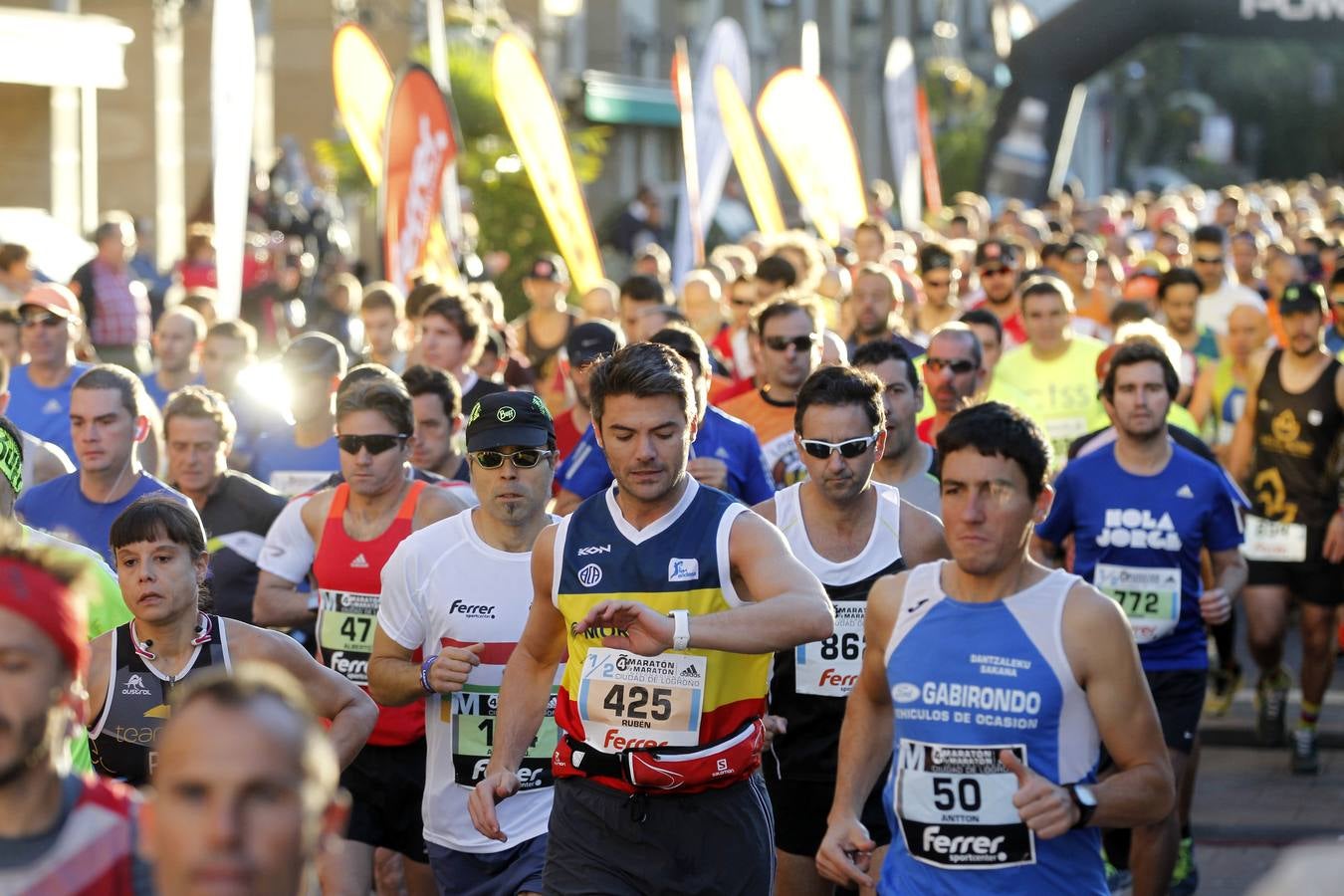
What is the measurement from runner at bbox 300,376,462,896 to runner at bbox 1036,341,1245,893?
2.25m

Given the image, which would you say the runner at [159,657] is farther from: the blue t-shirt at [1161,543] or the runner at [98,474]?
the blue t-shirt at [1161,543]

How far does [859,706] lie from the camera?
4.79 m

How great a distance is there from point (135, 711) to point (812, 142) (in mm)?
15955

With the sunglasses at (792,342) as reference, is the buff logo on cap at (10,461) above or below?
below

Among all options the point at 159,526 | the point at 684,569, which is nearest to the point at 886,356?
the point at 684,569

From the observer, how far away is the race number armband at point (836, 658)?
602 cm

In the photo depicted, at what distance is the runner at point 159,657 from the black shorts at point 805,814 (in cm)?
153

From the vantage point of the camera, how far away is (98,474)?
23.2 feet

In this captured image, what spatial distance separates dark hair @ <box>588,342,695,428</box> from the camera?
4.89 m

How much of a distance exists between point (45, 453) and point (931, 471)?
3.24m

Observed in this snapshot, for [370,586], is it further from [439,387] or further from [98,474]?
[439,387]

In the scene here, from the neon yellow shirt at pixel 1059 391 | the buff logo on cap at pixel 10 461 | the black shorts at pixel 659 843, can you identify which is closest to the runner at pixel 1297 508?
the neon yellow shirt at pixel 1059 391

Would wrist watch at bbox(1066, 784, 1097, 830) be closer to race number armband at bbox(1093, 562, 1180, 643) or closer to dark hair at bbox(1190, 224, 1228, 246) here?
race number armband at bbox(1093, 562, 1180, 643)

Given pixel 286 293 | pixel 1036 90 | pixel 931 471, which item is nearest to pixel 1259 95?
pixel 1036 90
